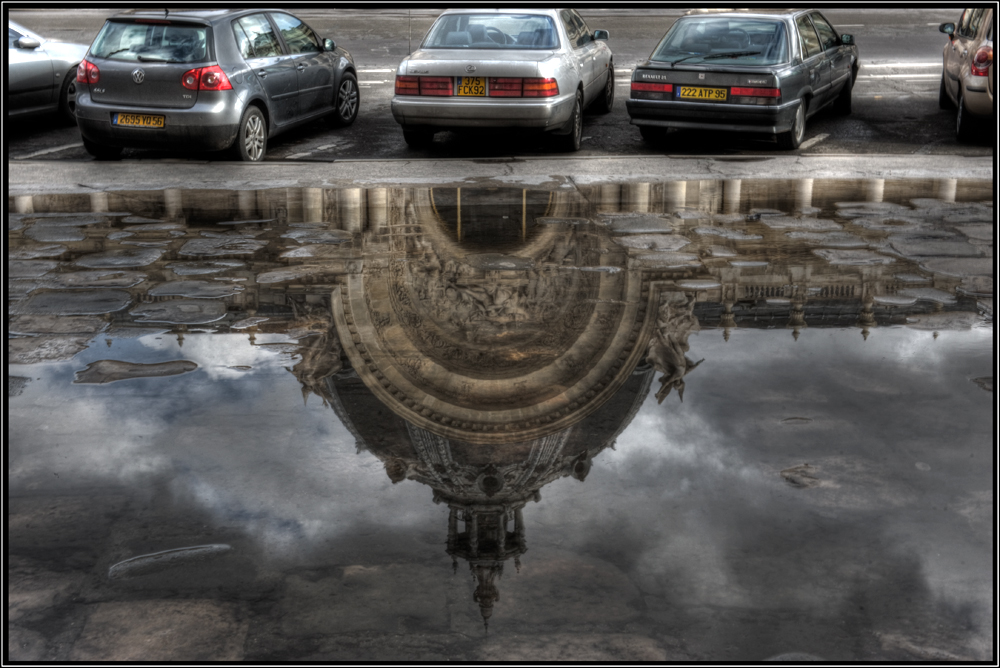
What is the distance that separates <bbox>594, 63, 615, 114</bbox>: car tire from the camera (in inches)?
568

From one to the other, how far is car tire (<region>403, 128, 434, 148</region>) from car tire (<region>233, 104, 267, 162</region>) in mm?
1705

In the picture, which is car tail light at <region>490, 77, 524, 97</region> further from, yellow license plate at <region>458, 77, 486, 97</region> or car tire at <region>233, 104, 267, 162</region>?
car tire at <region>233, 104, 267, 162</region>

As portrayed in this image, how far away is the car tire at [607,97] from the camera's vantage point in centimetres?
1443

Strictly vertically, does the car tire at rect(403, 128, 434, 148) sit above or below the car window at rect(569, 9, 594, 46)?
below

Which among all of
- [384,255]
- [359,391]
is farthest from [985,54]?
[359,391]

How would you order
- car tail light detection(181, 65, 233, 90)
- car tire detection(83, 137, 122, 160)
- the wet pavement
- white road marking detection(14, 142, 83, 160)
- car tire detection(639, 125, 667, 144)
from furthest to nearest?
car tire detection(639, 125, 667, 144) → white road marking detection(14, 142, 83, 160) → car tire detection(83, 137, 122, 160) → car tail light detection(181, 65, 233, 90) → the wet pavement

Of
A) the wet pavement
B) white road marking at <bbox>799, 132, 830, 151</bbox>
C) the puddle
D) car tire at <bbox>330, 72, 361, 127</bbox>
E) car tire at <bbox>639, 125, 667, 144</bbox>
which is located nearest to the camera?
the wet pavement

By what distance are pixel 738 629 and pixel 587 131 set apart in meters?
10.8

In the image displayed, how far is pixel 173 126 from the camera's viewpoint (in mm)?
11188

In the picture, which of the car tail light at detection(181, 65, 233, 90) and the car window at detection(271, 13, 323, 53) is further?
the car window at detection(271, 13, 323, 53)

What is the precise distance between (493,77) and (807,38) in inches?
169

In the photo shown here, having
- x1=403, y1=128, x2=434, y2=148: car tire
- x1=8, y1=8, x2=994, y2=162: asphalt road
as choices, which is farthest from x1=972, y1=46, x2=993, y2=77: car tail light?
x1=403, y1=128, x2=434, y2=148: car tire

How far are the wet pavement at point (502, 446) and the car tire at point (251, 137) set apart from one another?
3.10 m

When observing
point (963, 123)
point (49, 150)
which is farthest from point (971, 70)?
point (49, 150)
